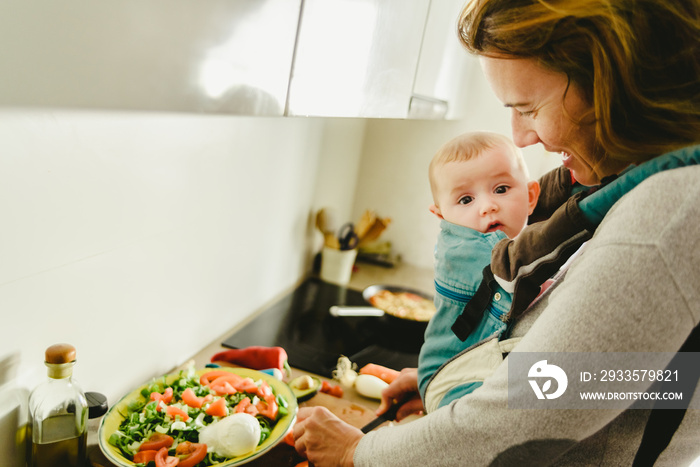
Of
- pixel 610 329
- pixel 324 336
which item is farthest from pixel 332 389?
pixel 610 329

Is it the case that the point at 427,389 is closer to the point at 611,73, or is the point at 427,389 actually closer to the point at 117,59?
the point at 611,73

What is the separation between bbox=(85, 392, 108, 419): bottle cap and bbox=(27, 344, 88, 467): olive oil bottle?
8cm

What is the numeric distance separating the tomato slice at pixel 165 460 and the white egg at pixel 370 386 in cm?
54

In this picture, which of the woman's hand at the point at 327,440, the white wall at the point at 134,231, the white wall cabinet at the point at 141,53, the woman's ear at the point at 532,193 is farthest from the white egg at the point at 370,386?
the white wall cabinet at the point at 141,53

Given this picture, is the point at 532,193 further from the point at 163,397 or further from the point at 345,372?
the point at 163,397

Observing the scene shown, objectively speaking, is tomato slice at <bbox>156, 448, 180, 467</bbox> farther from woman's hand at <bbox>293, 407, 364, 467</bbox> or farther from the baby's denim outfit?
the baby's denim outfit

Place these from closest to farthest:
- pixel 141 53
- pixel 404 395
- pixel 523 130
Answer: pixel 141 53
pixel 523 130
pixel 404 395

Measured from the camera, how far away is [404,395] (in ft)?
4.42

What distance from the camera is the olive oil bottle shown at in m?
0.99

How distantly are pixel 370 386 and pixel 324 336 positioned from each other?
0.39 meters

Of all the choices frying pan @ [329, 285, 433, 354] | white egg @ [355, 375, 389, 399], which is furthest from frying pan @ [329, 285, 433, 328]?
white egg @ [355, 375, 389, 399]

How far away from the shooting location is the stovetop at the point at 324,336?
167 cm

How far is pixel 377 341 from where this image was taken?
1820 mm

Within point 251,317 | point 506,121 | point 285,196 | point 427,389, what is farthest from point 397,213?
point 427,389
